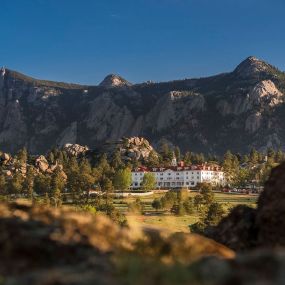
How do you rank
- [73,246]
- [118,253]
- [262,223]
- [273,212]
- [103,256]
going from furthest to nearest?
[262,223], [273,212], [73,246], [103,256], [118,253]

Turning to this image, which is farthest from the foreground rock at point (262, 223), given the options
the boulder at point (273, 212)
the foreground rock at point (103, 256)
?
the foreground rock at point (103, 256)

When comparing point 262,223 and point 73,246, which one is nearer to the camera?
point 73,246

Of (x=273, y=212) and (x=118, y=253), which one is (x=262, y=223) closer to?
(x=273, y=212)

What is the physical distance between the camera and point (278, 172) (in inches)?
699

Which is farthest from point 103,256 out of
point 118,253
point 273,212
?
point 273,212

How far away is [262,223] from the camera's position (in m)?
16.6

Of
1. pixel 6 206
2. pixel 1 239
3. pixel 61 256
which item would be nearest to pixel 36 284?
pixel 61 256

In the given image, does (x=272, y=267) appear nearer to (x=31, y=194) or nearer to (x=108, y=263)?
(x=108, y=263)

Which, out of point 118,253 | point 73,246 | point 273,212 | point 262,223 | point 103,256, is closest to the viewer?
point 118,253

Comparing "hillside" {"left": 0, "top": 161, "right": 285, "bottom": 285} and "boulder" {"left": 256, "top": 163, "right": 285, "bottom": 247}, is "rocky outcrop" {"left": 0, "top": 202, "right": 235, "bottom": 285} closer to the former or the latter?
"hillside" {"left": 0, "top": 161, "right": 285, "bottom": 285}

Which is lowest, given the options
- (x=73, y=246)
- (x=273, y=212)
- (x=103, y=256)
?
(x=103, y=256)

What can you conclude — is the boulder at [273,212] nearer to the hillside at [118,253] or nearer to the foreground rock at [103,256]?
the hillside at [118,253]

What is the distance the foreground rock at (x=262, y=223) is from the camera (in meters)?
15.9

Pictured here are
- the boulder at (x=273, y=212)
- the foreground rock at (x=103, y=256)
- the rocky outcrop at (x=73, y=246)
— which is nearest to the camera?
the foreground rock at (x=103, y=256)
